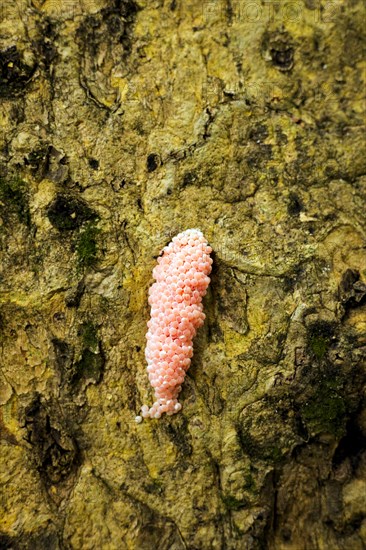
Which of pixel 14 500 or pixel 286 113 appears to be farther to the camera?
pixel 286 113

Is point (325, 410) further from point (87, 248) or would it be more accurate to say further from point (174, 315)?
point (87, 248)

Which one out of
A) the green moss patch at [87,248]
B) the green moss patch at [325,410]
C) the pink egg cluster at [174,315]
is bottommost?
the green moss patch at [325,410]

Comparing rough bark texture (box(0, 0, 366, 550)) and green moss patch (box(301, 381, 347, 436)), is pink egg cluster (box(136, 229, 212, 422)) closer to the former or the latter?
rough bark texture (box(0, 0, 366, 550))

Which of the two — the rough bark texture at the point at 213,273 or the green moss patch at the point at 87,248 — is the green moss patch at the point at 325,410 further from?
the green moss patch at the point at 87,248

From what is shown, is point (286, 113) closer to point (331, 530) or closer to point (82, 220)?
point (82, 220)

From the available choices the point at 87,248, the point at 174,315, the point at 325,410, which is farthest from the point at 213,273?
the point at 325,410

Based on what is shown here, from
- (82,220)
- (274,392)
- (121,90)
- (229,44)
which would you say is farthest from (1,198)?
(274,392)

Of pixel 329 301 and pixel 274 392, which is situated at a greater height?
pixel 329 301

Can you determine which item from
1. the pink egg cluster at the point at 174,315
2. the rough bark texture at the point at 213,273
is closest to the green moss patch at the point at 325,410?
the rough bark texture at the point at 213,273
